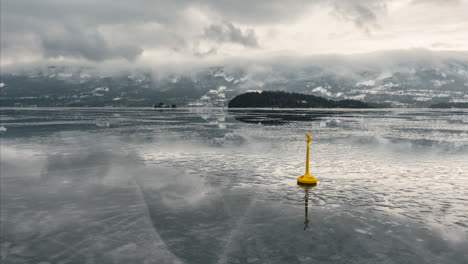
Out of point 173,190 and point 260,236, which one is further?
point 173,190

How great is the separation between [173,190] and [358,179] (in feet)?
35.7

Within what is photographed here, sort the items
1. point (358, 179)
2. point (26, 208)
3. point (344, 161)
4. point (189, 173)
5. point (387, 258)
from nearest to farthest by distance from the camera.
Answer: point (387, 258), point (26, 208), point (358, 179), point (189, 173), point (344, 161)

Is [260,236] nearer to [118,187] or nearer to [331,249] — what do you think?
[331,249]

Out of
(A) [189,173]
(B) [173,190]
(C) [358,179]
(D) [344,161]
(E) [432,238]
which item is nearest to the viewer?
(E) [432,238]

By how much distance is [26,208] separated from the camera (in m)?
14.9

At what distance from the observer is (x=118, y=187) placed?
18906 mm

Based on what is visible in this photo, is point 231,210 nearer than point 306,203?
Yes

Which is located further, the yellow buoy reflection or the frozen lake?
the yellow buoy reflection

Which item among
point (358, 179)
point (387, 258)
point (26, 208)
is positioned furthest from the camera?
point (358, 179)

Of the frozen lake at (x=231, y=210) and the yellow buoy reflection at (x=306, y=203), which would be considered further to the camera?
the yellow buoy reflection at (x=306, y=203)

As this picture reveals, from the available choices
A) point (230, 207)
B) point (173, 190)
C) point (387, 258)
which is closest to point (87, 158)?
point (173, 190)

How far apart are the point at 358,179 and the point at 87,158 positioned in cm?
2108

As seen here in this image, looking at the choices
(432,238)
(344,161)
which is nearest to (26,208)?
(432,238)

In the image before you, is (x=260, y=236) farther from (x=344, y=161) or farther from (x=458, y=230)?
(x=344, y=161)
